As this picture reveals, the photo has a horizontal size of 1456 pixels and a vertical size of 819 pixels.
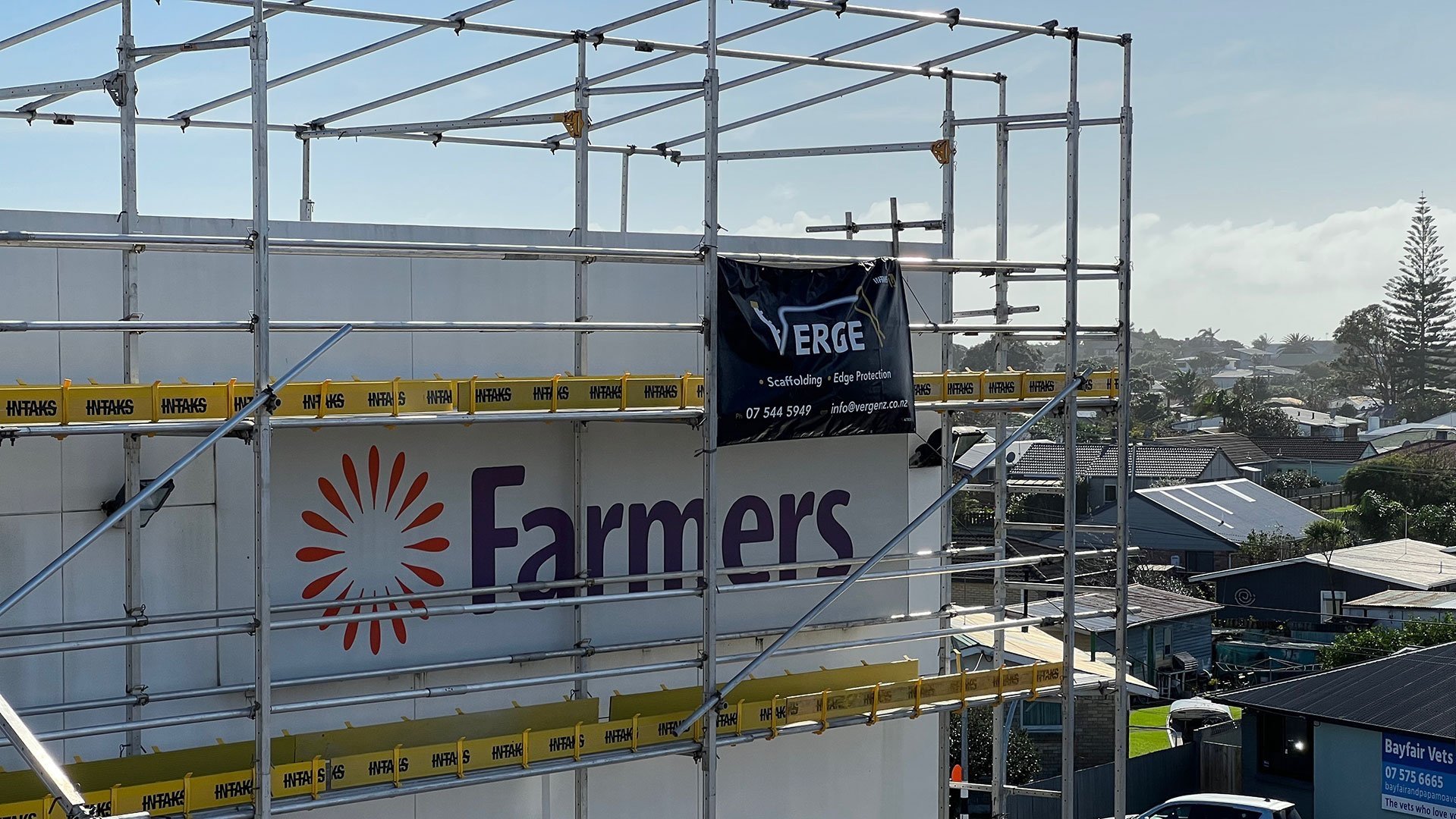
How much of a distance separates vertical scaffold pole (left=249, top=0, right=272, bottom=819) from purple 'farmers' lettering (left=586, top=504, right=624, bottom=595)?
3046mm

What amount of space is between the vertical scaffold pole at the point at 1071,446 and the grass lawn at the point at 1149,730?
548 inches

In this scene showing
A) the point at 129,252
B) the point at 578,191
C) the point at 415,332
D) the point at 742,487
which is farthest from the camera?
the point at 742,487

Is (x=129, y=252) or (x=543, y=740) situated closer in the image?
(x=129, y=252)

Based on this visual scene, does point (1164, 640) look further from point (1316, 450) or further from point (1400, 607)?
point (1316, 450)

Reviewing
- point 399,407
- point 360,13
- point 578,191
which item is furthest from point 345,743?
point 360,13

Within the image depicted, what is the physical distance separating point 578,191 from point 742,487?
2.80m

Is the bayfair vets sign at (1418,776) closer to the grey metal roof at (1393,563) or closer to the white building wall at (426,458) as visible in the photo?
the white building wall at (426,458)

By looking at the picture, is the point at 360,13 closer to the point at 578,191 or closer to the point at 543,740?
the point at 578,191

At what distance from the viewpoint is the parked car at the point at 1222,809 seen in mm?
16703

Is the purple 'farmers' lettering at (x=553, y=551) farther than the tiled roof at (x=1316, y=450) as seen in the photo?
No

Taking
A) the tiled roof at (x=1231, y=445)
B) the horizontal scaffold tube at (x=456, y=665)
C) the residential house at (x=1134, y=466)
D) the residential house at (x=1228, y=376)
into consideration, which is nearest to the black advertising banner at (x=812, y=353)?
the horizontal scaffold tube at (x=456, y=665)

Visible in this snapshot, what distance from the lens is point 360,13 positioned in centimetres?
1029

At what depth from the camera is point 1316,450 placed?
69.2 metres

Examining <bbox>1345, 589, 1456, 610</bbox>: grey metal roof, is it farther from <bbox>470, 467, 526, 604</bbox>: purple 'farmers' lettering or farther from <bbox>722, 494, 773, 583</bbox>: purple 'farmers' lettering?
<bbox>470, 467, 526, 604</bbox>: purple 'farmers' lettering
